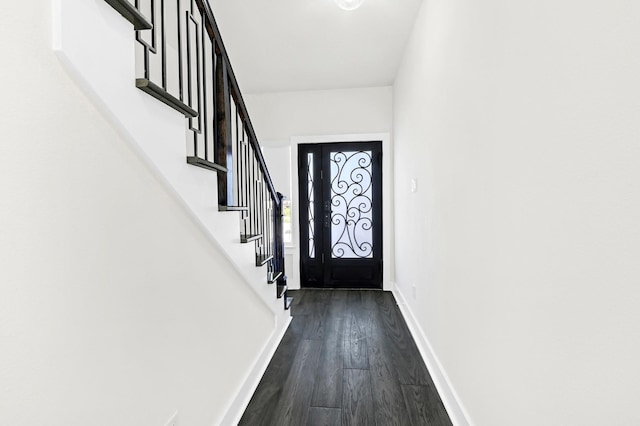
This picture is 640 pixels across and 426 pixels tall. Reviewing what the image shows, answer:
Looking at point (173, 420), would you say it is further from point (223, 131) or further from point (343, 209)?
point (343, 209)

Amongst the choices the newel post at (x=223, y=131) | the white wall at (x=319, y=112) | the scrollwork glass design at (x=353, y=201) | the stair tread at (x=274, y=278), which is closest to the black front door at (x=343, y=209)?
the scrollwork glass design at (x=353, y=201)

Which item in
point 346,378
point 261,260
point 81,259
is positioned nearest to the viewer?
point 81,259

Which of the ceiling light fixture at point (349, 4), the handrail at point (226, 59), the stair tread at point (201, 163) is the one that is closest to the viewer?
the stair tread at point (201, 163)

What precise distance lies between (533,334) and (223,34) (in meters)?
3.27

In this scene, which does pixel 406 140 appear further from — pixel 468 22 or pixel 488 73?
pixel 488 73

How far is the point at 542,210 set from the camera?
1.03 metres

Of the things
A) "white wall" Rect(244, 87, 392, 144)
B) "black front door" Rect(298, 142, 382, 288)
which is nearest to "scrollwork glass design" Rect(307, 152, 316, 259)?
"black front door" Rect(298, 142, 382, 288)

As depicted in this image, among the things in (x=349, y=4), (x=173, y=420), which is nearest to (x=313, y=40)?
(x=349, y=4)

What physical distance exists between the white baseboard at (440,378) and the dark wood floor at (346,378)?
0.04 metres

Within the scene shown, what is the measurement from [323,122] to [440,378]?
3.36 meters

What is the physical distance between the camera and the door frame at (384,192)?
4.48m

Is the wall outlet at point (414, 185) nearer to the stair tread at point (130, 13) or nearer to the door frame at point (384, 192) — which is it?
the door frame at point (384, 192)

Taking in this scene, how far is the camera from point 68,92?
0.86 metres

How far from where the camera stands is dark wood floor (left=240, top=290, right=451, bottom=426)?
189 centimetres
